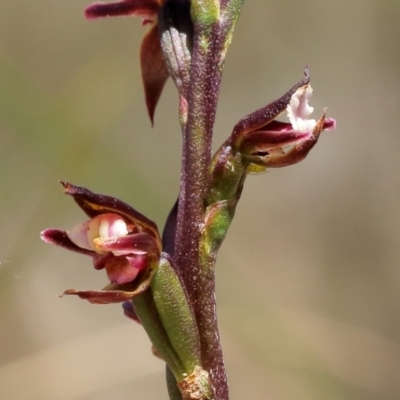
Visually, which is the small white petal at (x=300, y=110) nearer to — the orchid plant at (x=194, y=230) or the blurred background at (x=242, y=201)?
the orchid plant at (x=194, y=230)

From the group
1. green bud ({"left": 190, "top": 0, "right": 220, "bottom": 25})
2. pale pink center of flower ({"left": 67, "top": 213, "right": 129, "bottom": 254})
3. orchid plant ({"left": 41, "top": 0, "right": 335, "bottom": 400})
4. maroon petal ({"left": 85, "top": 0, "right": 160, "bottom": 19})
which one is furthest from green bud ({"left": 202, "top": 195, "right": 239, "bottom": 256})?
maroon petal ({"left": 85, "top": 0, "right": 160, "bottom": 19})

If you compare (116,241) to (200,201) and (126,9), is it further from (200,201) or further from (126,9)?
(126,9)

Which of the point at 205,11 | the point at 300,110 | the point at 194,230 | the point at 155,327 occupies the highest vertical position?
the point at 205,11

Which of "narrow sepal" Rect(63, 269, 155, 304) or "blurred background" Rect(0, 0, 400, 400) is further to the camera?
"blurred background" Rect(0, 0, 400, 400)

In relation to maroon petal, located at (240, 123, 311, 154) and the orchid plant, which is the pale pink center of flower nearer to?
the orchid plant

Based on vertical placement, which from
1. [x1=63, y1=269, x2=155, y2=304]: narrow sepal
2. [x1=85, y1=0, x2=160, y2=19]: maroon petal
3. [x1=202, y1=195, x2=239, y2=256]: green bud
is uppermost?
[x1=85, y1=0, x2=160, y2=19]: maroon petal

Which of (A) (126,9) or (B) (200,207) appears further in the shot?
(A) (126,9)

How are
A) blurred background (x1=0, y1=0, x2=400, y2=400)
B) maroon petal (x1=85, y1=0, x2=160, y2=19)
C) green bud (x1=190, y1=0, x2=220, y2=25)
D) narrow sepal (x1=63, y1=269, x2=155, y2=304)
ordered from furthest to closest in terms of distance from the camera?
blurred background (x1=0, y1=0, x2=400, y2=400), maroon petal (x1=85, y1=0, x2=160, y2=19), green bud (x1=190, y1=0, x2=220, y2=25), narrow sepal (x1=63, y1=269, x2=155, y2=304)

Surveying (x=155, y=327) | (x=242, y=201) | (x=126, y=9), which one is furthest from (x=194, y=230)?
(x=242, y=201)
